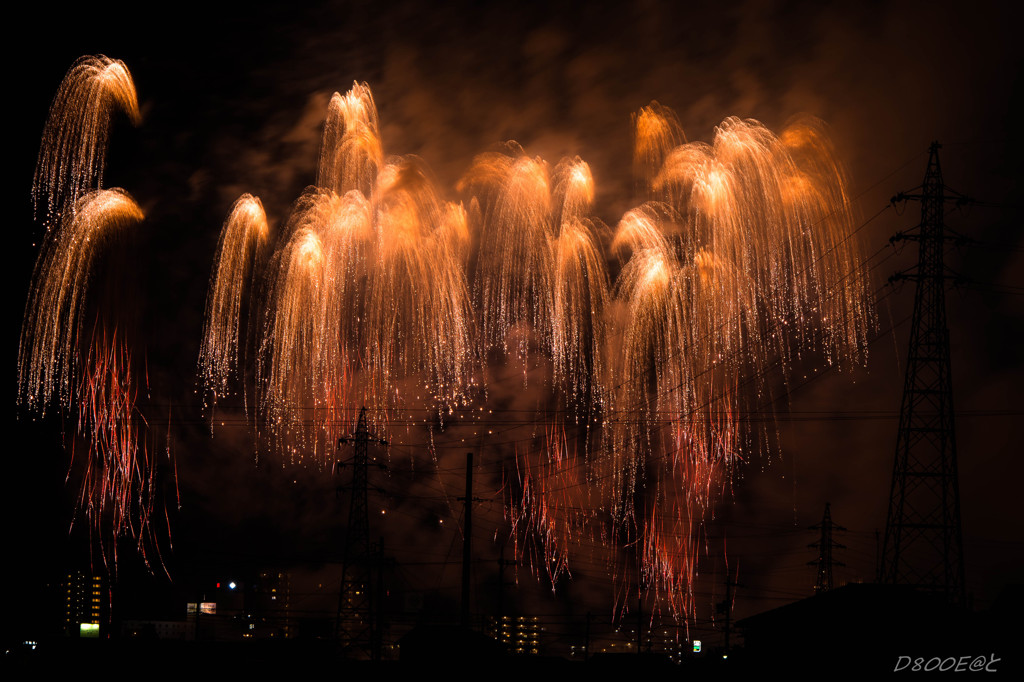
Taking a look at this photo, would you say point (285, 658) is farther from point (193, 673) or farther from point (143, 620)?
point (143, 620)

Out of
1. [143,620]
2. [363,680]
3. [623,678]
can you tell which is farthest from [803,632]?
[143,620]

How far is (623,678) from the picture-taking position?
45031 mm

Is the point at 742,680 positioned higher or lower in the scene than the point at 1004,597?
lower

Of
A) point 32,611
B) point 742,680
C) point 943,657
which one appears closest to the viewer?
point 943,657

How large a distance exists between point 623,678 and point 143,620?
64.0m

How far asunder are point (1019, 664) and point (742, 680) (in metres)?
12.0

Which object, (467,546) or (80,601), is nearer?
(467,546)

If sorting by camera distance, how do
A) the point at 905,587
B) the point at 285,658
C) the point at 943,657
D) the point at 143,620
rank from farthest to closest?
1. the point at 143,620
2. the point at 285,658
3. the point at 905,587
4. the point at 943,657

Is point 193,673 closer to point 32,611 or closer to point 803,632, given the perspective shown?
point 803,632

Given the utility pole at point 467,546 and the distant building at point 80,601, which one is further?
the distant building at point 80,601

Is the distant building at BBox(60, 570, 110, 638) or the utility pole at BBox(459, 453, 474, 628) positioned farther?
the distant building at BBox(60, 570, 110, 638)

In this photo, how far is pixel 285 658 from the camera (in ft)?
145

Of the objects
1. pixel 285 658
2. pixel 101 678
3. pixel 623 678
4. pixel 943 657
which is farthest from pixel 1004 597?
pixel 101 678

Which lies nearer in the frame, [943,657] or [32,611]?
[943,657]
